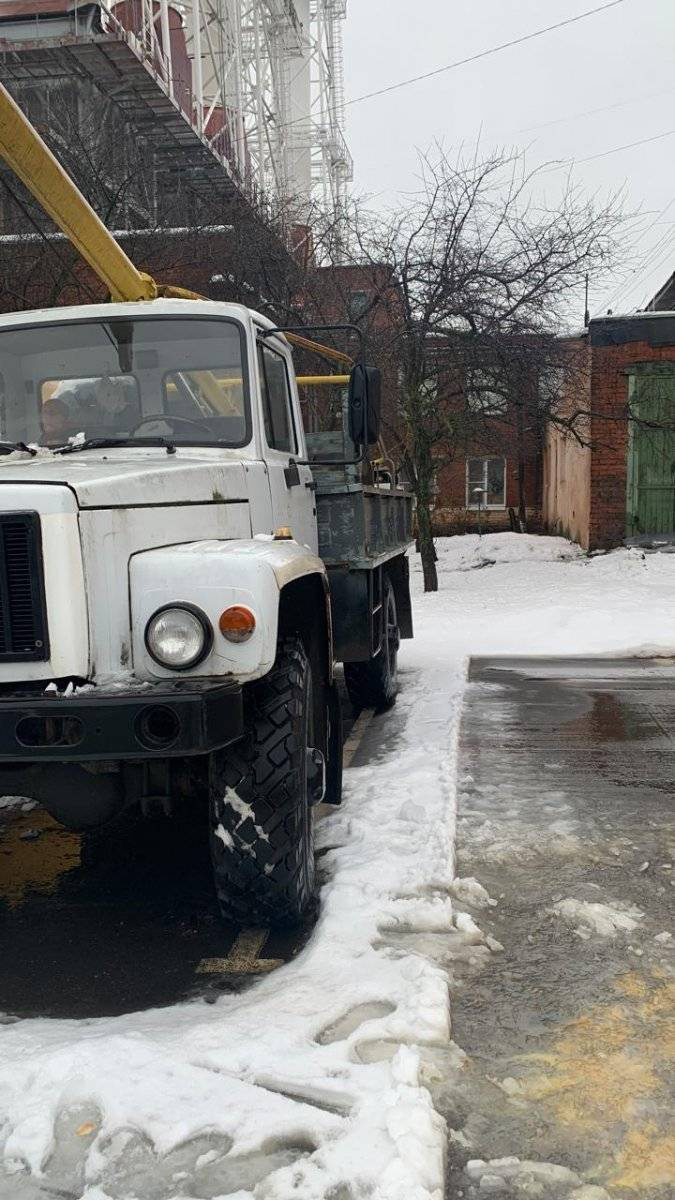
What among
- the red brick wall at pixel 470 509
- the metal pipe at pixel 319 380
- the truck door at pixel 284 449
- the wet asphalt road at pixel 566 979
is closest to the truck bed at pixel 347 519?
the truck door at pixel 284 449

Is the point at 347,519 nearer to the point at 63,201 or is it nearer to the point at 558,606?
the point at 63,201

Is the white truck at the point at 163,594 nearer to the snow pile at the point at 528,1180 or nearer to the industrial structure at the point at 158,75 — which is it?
the snow pile at the point at 528,1180

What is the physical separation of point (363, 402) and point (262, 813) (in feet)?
7.86

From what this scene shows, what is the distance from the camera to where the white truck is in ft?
9.98

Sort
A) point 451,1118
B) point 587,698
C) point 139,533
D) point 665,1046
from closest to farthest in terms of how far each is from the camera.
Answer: point 451,1118 → point 665,1046 → point 139,533 → point 587,698

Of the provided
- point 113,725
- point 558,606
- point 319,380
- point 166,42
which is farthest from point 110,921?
point 166,42

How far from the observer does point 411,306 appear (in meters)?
14.3

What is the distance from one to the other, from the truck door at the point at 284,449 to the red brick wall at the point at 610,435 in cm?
1241

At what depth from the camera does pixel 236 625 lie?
308cm

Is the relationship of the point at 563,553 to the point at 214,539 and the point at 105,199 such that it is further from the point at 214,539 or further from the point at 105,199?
the point at 214,539

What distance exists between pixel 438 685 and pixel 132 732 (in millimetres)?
5937

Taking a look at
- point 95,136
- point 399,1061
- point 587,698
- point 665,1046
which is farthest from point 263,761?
point 95,136

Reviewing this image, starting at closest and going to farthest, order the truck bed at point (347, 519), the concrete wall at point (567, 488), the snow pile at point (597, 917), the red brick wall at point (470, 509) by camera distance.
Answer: the snow pile at point (597, 917)
the truck bed at point (347, 519)
the concrete wall at point (567, 488)
the red brick wall at point (470, 509)

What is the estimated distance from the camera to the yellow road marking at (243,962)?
3363 millimetres
